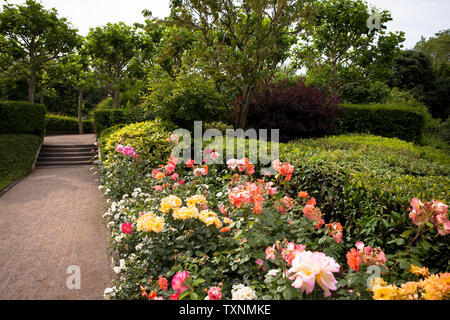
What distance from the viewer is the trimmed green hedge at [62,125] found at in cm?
1894

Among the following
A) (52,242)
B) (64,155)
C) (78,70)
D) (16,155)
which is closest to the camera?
(52,242)

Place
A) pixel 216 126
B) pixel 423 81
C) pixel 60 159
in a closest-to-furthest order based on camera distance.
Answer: pixel 216 126, pixel 60 159, pixel 423 81

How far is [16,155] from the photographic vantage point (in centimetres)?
898

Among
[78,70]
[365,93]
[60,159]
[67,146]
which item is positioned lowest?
[60,159]

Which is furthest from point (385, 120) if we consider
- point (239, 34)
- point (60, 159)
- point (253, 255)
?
point (60, 159)

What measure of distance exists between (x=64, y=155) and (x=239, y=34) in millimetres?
7941

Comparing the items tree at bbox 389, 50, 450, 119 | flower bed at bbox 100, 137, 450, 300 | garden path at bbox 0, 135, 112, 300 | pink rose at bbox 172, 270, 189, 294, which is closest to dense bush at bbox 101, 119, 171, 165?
garden path at bbox 0, 135, 112, 300

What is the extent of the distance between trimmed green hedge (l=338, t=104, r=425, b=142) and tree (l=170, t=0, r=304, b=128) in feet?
14.6

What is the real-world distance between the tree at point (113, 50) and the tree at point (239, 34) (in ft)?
26.5

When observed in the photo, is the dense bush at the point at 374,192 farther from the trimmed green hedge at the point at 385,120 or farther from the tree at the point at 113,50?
the tree at the point at 113,50

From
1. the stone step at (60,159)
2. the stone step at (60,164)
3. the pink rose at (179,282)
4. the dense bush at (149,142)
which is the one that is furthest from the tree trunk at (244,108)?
the pink rose at (179,282)

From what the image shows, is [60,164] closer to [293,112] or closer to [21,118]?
[21,118]
